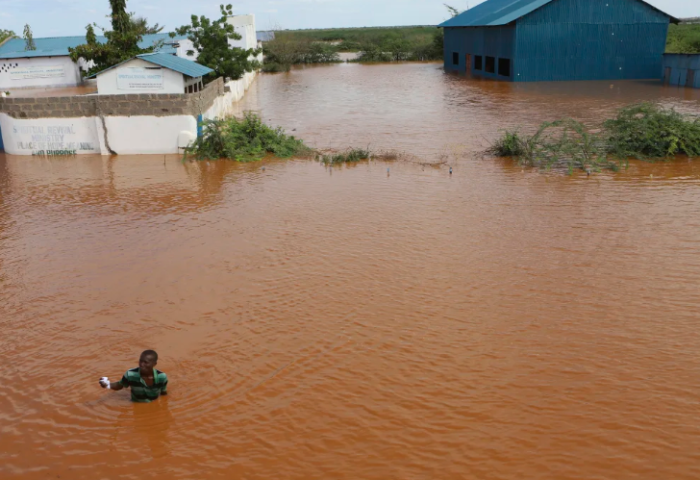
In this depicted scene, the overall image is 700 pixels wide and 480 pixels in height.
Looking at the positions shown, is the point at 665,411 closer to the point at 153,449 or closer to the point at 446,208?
the point at 153,449

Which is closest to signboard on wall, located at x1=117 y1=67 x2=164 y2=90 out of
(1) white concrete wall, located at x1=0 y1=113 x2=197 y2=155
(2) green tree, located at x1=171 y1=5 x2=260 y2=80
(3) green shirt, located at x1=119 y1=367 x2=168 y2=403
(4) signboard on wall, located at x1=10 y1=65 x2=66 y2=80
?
(1) white concrete wall, located at x1=0 y1=113 x2=197 y2=155

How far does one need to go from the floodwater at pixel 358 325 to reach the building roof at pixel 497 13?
2465 centimetres

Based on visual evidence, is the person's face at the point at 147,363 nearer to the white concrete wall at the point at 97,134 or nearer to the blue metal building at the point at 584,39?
the white concrete wall at the point at 97,134

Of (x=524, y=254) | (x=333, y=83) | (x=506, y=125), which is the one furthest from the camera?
(x=333, y=83)

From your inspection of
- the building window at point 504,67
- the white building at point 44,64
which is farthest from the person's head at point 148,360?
the building window at point 504,67

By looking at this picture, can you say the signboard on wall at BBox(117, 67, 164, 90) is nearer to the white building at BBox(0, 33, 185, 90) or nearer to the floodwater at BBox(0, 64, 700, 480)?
the floodwater at BBox(0, 64, 700, 480)

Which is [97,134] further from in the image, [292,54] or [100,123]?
[292,54]

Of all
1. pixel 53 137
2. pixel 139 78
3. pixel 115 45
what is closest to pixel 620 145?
pixel 139 78

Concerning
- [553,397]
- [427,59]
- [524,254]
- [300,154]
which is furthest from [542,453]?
[427,59]

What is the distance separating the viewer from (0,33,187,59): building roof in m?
40.8

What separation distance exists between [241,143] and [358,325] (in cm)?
1225

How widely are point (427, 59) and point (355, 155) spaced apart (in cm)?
5098

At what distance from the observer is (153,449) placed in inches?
237

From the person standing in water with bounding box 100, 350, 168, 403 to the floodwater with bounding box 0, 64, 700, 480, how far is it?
0.20 meters
